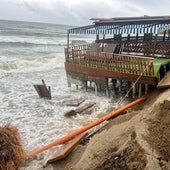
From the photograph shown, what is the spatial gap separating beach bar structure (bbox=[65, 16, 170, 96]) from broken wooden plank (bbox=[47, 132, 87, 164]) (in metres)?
5.70

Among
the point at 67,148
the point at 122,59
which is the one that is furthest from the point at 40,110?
the point at 67,148

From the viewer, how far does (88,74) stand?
16.2 meters

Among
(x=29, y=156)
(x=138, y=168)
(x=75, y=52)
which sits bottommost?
(x=29, y=156)

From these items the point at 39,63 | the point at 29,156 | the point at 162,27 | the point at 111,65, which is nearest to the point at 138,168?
the point at 29,156

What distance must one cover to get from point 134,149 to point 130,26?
1320cm

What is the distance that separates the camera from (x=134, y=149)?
5.83m

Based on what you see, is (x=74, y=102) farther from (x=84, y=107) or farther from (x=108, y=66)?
(x=108, y=66)

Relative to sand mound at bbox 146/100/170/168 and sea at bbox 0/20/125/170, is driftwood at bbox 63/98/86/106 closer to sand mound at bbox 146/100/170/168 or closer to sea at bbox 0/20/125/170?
sea at bbox 0/20/125/170

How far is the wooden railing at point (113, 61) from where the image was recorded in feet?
44.0

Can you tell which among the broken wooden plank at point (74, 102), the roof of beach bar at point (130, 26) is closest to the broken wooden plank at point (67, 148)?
the broken wooden plank at point (74, 102)

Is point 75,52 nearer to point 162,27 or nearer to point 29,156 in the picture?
point 162,27

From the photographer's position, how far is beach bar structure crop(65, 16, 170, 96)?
13640mm

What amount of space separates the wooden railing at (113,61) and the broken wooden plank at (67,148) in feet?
18.5

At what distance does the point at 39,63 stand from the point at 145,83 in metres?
18.5
